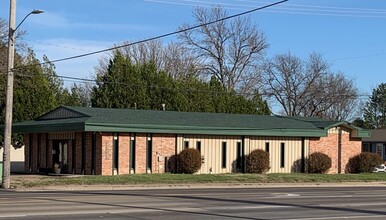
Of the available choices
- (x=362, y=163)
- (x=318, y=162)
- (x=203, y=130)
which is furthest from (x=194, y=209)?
(x=362, y=163)

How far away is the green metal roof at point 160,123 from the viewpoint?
3719 cm

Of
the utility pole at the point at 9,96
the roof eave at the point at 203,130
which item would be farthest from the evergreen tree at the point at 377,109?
the utility pole at the point at 9,96

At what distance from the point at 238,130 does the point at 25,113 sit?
71.8ft

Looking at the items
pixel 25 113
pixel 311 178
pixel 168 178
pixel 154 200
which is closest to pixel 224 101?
pixel 25 113

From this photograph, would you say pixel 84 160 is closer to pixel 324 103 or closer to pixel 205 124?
pixel 205 124

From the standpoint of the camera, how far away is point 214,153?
138 feet

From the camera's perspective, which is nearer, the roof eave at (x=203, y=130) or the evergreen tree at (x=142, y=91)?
the roof eave at (x=203, y=130)

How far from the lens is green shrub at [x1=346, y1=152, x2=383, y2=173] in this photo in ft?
156

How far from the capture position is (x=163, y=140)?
40000 millimetres

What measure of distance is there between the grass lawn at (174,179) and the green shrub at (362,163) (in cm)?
452

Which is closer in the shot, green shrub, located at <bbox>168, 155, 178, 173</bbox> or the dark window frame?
the dark window frame

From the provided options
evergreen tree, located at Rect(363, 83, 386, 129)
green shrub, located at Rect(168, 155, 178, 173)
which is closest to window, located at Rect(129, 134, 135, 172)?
green shrub, located at Rect(168, 155, 178, 173)

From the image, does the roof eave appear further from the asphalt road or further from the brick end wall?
the asphalt road

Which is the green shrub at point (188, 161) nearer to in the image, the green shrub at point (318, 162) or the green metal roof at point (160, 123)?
the green metal roof at point (160, 123)
